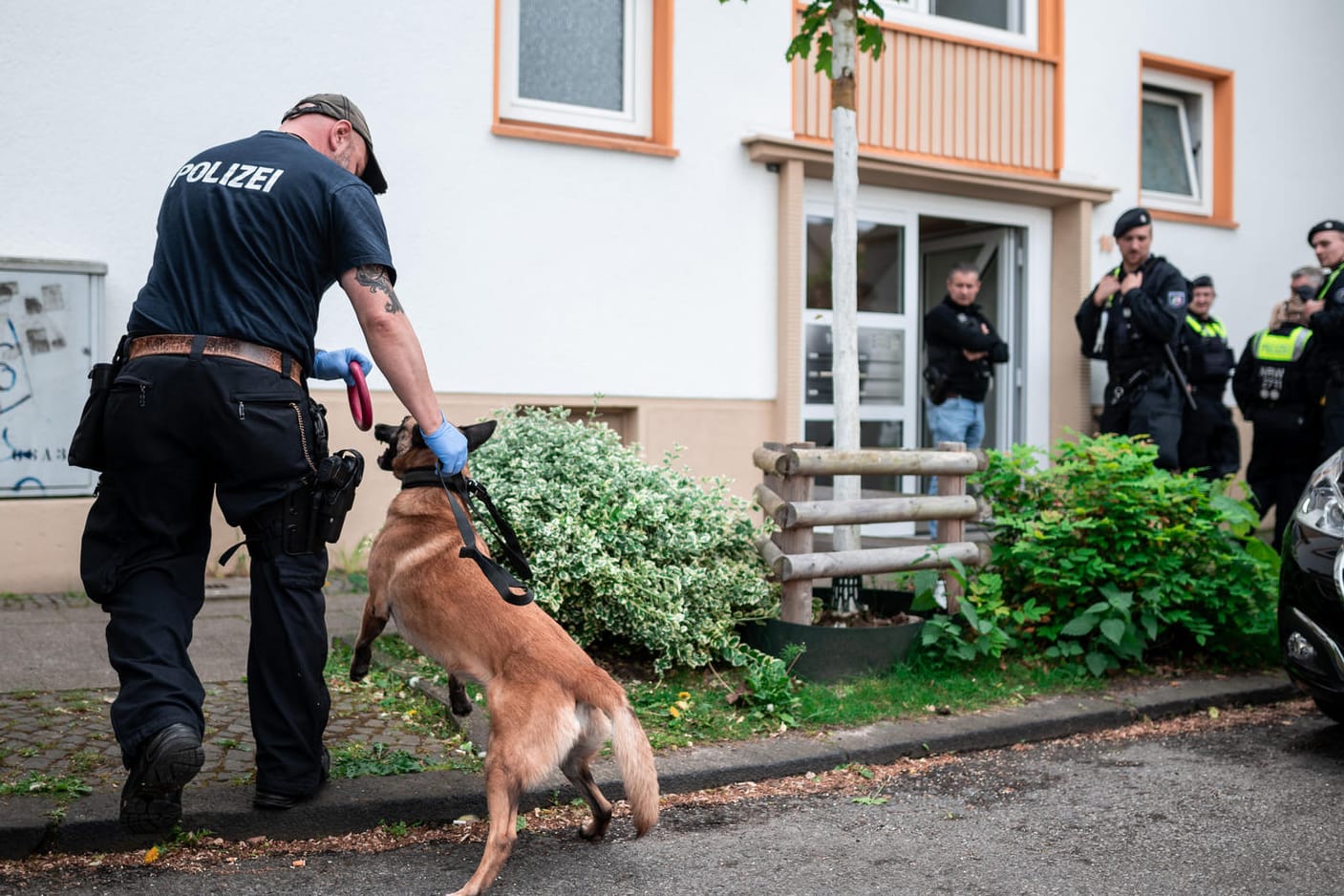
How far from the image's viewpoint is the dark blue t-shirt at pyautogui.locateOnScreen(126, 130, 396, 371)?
336cm

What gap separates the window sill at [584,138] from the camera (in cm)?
777

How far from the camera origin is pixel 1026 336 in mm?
10203

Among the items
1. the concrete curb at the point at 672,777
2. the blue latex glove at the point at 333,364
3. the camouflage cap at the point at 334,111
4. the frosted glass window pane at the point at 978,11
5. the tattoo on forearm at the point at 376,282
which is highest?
the frosted glass window pane at the point at 978,11

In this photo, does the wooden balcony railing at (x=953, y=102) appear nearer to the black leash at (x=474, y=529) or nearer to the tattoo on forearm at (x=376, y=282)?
the black leash at (x=474, y=529)

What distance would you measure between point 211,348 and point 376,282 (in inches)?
19.3

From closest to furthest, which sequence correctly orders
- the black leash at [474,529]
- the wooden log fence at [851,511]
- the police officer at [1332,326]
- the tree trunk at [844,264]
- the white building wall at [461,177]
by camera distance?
the black leash at [474,529] → the wooden log fence at [851,511] → the tree trunk at [844,264] → the white building wall at [461,177] → the police officer at [1332,326]

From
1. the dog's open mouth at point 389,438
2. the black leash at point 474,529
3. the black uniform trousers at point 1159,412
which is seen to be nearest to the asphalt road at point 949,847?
the black leash at point 474,529

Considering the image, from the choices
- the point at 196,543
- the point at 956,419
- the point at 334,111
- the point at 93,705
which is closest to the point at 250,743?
the point at 93,705

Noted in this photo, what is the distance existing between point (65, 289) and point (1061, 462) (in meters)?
5.41

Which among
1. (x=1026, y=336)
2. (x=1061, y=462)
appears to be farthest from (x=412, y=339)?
(x=1026, y=336)

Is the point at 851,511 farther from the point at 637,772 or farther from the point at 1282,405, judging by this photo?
the point at 1282,405

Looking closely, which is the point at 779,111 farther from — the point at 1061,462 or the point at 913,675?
the point at 913,675

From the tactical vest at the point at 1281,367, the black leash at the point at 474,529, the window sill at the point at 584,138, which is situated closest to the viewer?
the black leash at the point at 474,529

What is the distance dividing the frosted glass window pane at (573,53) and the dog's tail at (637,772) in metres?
5.91
